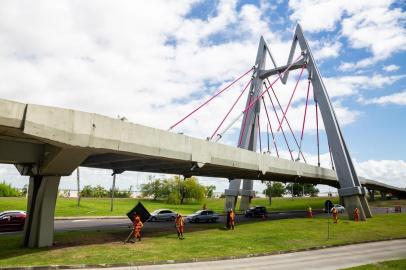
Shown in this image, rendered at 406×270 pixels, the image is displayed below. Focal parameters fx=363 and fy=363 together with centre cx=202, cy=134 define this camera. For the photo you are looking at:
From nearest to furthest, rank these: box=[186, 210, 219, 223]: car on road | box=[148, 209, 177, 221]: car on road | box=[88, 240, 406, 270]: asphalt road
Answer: box=[88, 240, 406, 270]: asphalt road, box=[186, 210, 219, 223]: car on road, box=[148, 209, 177, 221]: car on road

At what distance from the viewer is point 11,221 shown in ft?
86.9

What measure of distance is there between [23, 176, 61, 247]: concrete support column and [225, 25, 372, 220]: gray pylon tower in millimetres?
26751

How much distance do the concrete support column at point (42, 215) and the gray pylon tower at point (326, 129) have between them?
1053 inches

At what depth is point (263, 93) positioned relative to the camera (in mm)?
44156

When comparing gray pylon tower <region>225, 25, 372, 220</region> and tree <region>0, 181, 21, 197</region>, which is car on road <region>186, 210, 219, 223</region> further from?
tree <region>0, 181, 21, 197</region>

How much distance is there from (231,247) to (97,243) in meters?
7.56

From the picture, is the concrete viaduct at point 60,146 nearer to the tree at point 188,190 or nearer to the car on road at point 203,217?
the car on road at point 203,217

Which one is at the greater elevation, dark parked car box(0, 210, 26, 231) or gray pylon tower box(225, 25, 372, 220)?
gray pylon tower box(225, 25, 372, 220)

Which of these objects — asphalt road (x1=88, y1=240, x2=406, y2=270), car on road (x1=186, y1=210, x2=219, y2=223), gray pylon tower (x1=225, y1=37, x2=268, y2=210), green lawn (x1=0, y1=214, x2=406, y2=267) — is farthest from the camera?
gray pylon tower (x1=225, y1=37, x2=268, y2=210)

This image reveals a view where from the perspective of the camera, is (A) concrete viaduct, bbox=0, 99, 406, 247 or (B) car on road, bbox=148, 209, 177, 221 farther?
(B) car on road, bbox=148, 209, 177, 221

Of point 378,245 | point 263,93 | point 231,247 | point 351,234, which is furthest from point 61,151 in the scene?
point 263,93

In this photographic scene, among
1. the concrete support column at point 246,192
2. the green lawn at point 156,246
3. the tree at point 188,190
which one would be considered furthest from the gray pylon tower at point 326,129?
the tree at point 188,190

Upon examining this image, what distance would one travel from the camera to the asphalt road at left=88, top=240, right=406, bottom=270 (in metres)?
15.5

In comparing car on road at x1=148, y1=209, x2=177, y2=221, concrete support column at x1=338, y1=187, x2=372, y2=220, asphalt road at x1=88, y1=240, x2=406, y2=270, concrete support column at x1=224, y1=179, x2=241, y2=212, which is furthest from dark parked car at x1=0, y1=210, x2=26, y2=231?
concrete support column at x1=338, y1=187, x2=372, y2=220
